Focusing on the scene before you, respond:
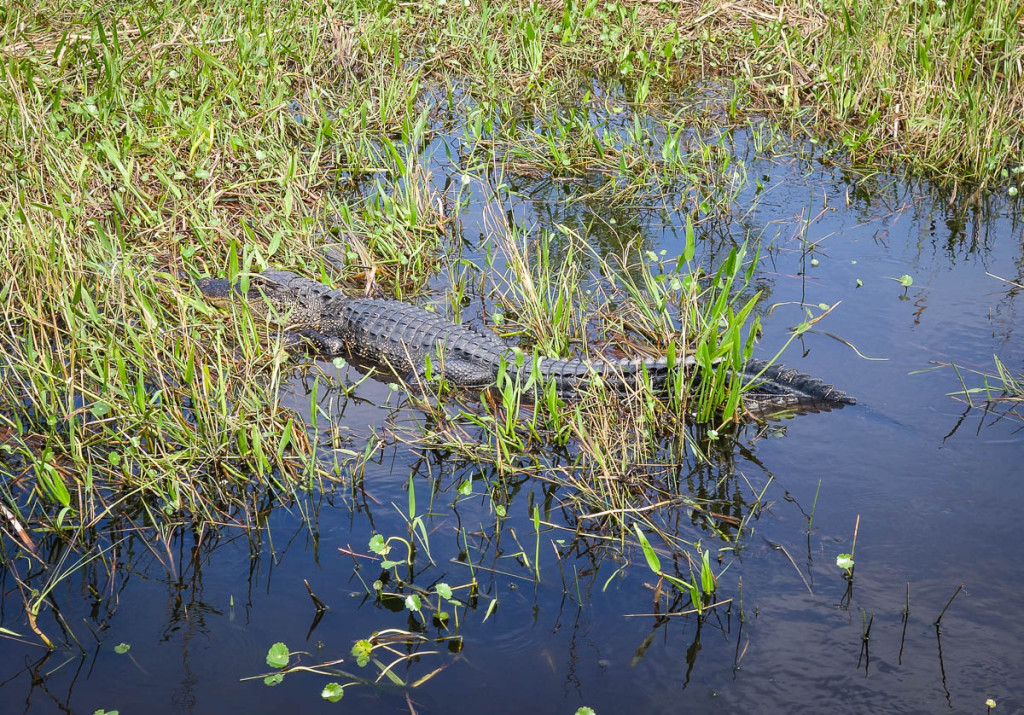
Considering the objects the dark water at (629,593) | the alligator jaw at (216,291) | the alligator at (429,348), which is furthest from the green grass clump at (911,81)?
the alligator jaw at (216,291)

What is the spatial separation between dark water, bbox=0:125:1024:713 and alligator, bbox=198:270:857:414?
0.18 m

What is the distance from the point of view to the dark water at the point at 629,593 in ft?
8.44

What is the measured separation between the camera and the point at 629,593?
293 centimetres

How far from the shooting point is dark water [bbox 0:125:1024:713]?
2.57 metres

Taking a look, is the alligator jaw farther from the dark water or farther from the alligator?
the dark water

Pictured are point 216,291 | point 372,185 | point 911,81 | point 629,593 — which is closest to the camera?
point 629,593

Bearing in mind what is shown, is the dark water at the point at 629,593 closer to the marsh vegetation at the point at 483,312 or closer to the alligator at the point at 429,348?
the marsh vegetation at the point at 483,312

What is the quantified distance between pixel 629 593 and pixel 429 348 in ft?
5.96

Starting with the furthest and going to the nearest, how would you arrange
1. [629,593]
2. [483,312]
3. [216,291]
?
[483,312] → [216,291] → [629,593]

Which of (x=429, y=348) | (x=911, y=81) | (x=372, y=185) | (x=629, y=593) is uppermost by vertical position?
(x=911, y=81)

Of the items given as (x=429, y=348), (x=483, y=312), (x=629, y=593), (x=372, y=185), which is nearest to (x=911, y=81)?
(x=483, y=312)

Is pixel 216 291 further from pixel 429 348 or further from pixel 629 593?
pixel 629 593

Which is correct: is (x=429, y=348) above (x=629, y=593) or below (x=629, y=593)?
above

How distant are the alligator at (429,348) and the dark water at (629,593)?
0.59 ft
